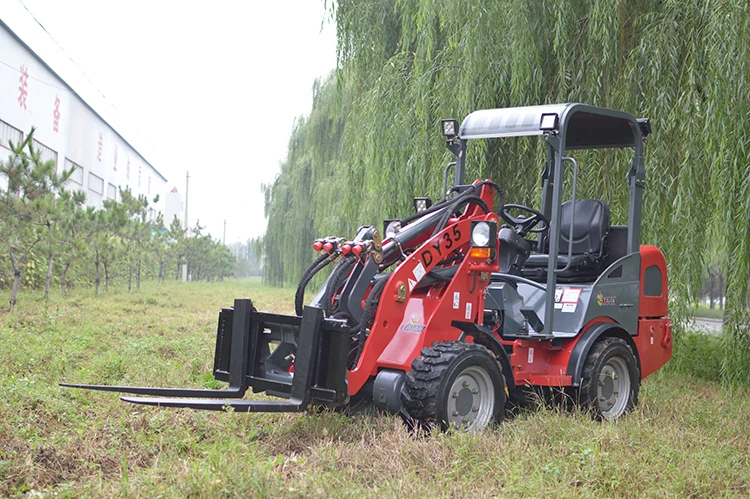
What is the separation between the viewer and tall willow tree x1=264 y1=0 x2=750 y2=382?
6871mm

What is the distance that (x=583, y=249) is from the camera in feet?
20.8

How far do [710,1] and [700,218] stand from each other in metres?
2.09

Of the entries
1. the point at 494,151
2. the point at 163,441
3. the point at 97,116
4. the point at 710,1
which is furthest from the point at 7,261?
the point at 97,116

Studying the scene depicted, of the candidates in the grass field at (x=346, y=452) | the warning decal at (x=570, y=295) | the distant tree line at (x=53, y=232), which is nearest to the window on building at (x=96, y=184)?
the distant tree line at (x=53, y=232)

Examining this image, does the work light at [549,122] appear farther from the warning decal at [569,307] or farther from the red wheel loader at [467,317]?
the warning decal at [569,307]

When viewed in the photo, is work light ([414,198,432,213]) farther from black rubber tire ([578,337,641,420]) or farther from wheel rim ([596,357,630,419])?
wheel rim ([596,357,630,419])

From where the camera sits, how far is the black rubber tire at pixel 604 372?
18.2ft

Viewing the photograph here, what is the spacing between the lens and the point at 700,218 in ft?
25.2

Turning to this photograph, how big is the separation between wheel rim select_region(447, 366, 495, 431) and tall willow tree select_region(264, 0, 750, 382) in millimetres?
3217

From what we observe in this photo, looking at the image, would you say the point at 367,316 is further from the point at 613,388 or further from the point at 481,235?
the point at 613,388

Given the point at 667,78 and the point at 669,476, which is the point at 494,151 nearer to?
the point at 667,78

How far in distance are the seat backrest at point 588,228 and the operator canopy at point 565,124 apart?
2.15ft

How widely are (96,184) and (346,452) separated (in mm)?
37030

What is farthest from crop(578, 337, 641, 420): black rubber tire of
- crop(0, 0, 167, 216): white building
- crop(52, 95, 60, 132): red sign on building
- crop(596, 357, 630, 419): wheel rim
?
crop(52, 95, 60, 132): red sign on building
